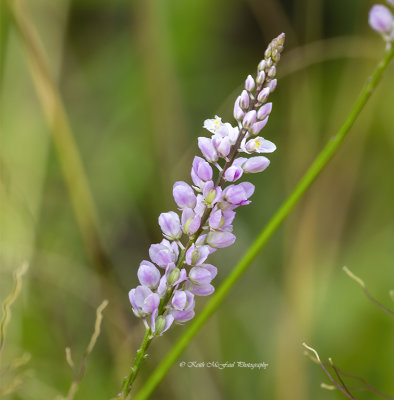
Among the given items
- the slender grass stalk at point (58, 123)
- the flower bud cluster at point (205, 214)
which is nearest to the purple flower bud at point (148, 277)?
the flower bud cluster at point (205, 214)

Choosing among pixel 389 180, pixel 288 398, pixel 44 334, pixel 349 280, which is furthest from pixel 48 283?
pixel 389 180

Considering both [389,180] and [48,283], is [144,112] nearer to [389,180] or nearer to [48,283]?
[48,283]

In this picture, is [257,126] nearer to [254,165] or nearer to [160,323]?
[254,165]

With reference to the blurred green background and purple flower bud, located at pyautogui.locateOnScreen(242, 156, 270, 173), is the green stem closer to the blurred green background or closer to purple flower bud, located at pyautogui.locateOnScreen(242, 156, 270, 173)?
purple flower bud, located at pyautogui.locateOnScreen(242, 156, 270, 173)

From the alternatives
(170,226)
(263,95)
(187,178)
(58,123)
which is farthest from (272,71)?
(187,178)

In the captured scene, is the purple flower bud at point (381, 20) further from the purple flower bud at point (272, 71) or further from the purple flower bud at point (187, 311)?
the purple flower bud at point (187, 311)

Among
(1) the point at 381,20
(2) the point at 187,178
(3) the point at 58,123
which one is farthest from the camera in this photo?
(2) the point at 187,178
